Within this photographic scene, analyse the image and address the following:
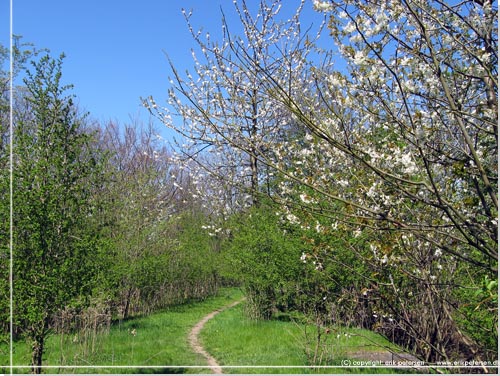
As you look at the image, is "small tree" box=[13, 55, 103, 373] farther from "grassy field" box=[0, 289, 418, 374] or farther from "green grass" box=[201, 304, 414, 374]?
"green grass" box=[201, 304, 414, 374]

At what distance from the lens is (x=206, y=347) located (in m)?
6.43

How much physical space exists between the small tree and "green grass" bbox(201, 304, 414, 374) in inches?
78.6

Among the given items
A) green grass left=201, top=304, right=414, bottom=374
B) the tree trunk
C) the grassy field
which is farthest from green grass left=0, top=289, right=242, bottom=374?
green grass left=201, top=304, right=414, bottom=374

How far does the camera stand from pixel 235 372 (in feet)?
16.9

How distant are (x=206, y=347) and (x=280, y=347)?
3.87ft

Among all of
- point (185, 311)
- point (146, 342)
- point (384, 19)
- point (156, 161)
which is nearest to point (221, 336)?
point (146, 342)

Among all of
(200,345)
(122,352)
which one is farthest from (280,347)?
(122,352)

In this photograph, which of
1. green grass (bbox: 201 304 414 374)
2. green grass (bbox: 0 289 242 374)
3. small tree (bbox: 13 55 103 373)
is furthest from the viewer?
green grass (bbox: 0 289 242 374)

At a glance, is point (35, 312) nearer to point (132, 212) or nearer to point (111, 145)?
point (132, 212)

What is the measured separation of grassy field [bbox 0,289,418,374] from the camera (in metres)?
4.98

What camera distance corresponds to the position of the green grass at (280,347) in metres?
4.89

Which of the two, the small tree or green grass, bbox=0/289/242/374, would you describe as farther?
green grass, bbox=0/289/242/374

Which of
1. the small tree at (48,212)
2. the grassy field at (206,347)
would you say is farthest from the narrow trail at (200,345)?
the small tree at (48,212)

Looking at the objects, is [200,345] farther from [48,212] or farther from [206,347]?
[48,212]
